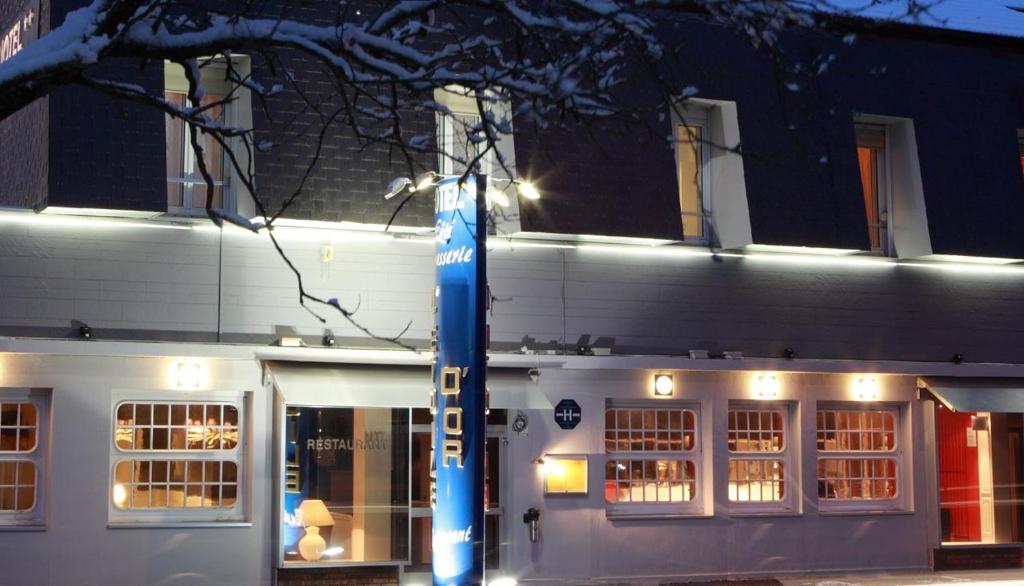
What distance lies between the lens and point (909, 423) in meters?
20.2

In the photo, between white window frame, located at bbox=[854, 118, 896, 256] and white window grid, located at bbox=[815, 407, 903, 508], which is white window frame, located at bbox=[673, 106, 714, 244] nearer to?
Result: white window frame, located at bbox=[854, 118, 896, 256]

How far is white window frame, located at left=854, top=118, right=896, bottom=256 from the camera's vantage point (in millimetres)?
20406

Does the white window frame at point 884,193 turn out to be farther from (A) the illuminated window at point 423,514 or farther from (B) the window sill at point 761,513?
(A) the illuminated window at point 423,514

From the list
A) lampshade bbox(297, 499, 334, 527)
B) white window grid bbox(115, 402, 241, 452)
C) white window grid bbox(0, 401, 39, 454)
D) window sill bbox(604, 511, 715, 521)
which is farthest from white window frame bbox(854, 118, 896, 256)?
white window grid bbox(0, 401, 39, 454)

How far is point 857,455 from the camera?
65.9 ft

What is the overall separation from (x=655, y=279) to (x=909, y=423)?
4126mm

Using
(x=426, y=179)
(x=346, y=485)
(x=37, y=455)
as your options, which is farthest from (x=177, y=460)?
(x=426, y=179)

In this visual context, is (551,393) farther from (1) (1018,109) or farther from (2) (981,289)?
(1) (1018,109)

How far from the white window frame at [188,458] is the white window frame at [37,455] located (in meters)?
0.65

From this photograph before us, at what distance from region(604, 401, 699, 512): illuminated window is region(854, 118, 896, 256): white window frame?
3.61m

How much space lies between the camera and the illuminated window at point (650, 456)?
1877 cm

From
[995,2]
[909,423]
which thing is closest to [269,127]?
[909,423]

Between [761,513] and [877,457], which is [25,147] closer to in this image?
[761,513]

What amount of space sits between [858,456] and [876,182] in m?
3.64
